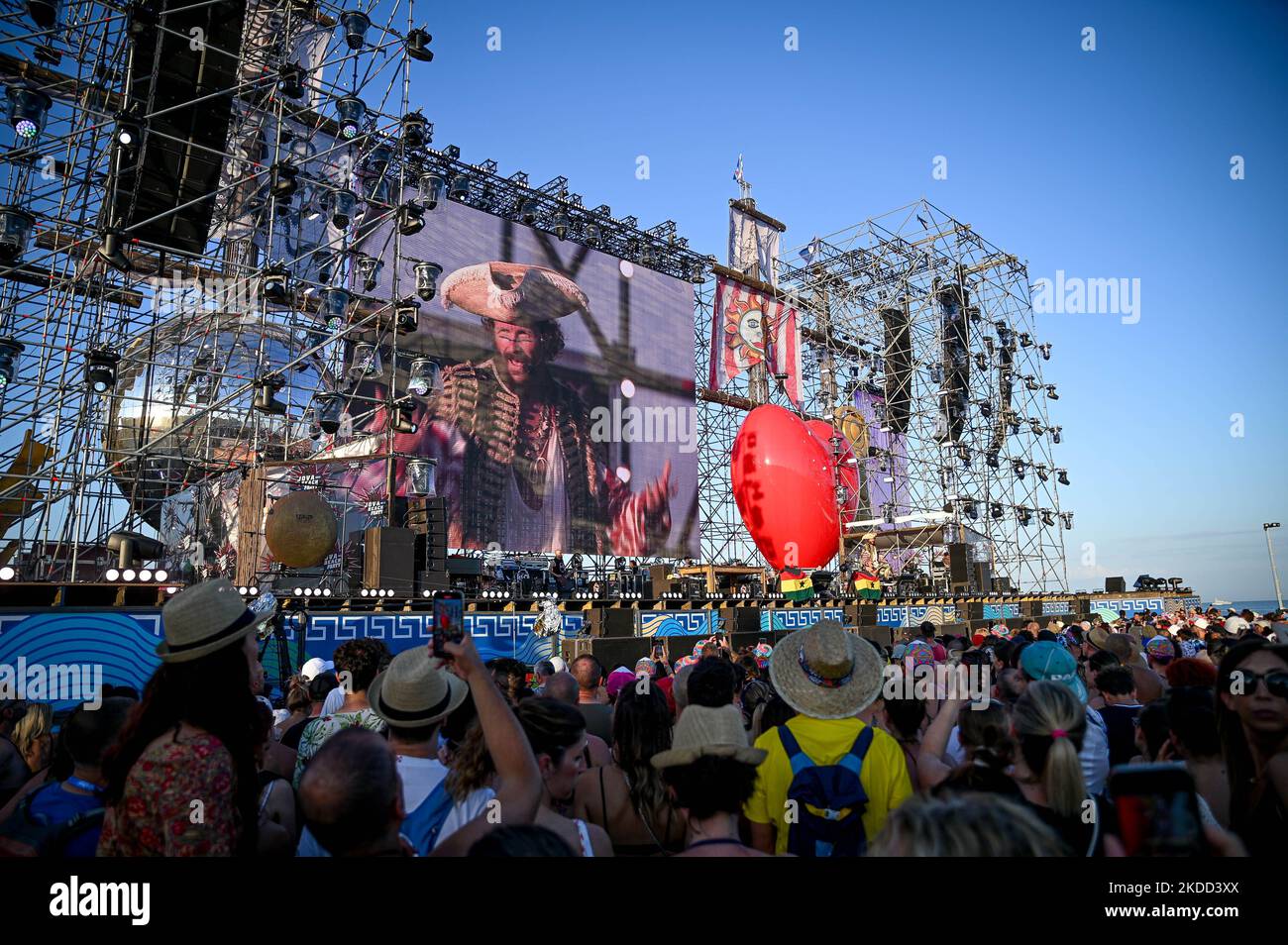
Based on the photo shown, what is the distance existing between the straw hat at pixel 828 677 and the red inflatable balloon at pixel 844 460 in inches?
826

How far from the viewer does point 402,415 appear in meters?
14.1

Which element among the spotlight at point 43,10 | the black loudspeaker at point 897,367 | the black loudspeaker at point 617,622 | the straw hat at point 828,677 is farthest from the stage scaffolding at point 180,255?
the black loudspeaker at point 897,367

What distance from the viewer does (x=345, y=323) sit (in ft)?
57.2

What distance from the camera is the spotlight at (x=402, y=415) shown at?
14.0 m

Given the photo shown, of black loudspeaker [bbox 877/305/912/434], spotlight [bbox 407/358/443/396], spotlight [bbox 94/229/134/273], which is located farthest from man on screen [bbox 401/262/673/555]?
spotlight [bbox 94/229/134/273]

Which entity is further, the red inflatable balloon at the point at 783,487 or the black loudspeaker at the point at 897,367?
the black loudspeaker at the point at 897,367

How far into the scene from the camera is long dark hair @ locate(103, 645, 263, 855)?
6.53 feet

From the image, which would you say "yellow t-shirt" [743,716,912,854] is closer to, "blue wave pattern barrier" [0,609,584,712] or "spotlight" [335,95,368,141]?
"blue wave pattern barrier" [0,609,584,712]

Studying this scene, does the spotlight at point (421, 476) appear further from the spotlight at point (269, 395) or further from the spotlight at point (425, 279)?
the spotlight at point (269, 395)

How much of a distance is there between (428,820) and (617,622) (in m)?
10.7

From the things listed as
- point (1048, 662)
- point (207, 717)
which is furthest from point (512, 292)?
point (207, 717)

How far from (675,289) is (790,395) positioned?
6.66 metres
